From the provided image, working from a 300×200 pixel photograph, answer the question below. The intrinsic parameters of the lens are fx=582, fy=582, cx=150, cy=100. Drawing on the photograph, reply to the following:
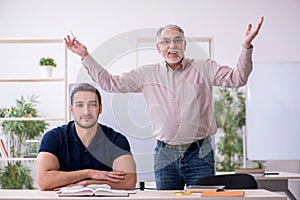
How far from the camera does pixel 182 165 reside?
118 inches

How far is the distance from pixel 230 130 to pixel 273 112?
543mm

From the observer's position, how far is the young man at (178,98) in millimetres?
2994

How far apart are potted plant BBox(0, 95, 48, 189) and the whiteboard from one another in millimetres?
2103

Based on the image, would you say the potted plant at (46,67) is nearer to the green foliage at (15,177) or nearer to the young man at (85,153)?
the green foliage at (15,177)

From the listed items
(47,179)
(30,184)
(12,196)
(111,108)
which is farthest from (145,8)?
(12,196)

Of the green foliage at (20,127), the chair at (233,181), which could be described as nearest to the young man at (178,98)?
the chair at (233,181)

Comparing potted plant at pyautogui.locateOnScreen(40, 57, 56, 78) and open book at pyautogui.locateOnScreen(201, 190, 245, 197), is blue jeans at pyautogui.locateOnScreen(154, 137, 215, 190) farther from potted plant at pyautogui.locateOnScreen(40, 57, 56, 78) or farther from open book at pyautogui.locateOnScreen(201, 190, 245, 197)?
potted plant at pyautogui.locateOnScreen(40, 57, 56, 78)

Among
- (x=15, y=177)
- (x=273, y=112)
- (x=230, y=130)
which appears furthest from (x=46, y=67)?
(x=273, y=112)

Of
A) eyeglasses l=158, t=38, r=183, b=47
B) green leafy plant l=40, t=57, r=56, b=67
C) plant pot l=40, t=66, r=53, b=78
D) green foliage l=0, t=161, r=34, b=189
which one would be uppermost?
green leafy plant l=40, t=57, r=56, b=67

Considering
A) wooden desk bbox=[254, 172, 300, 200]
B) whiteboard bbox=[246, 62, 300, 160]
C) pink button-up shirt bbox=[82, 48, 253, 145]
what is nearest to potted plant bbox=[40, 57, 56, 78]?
whiteboard bbox=[246, 62, 300, 160]

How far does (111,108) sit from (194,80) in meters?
0.74

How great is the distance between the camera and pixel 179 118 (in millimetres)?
3000

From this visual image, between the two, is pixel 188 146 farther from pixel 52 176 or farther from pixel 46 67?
pixel 46 67

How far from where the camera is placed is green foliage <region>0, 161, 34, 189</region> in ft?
19.0
